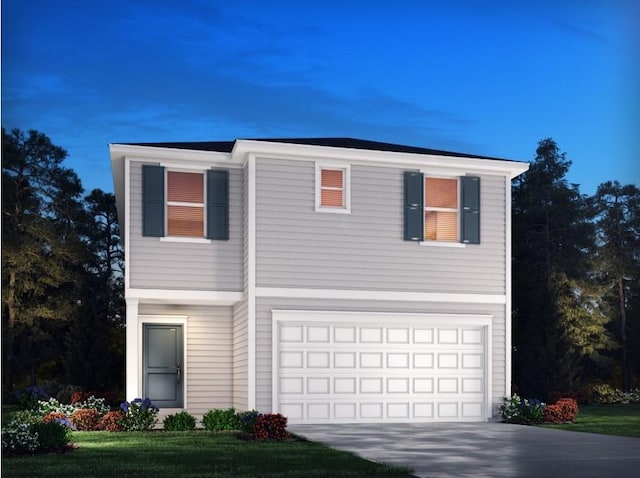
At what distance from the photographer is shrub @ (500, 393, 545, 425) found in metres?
16.8

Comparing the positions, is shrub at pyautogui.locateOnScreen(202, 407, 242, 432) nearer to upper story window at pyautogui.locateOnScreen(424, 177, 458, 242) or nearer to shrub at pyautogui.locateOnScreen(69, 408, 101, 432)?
shrub at pyautogui.locateOnScreen(69, 408, 101, 432)

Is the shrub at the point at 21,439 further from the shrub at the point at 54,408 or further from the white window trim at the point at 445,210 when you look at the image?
the white window trim at the point at 445,210

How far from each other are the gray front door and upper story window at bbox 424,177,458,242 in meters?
6.03

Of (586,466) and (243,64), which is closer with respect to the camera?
(243,64)

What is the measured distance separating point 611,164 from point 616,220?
28842mm

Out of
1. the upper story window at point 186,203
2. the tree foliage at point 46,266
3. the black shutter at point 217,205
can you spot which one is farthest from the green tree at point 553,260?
the tree foliage at point 46,266

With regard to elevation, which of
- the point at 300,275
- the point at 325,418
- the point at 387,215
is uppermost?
the point at 387,215

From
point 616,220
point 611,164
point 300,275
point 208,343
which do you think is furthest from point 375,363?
point 616,220

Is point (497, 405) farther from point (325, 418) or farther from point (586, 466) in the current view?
point (586, 466)

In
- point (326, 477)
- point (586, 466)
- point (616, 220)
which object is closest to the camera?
point (326, 477)

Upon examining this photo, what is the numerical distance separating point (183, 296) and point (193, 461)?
701 cm

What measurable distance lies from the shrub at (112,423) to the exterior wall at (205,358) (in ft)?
10.7

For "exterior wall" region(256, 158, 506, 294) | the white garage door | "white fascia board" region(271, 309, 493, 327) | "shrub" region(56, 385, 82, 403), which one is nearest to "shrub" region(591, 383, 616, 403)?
the white garage door

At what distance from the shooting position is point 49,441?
10.8 m
